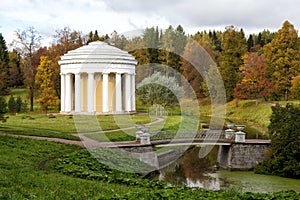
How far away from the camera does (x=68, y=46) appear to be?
56.5 m

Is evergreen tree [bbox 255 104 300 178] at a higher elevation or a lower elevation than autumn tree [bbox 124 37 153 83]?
lower

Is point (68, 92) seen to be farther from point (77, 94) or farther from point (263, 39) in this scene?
point (263, 39)

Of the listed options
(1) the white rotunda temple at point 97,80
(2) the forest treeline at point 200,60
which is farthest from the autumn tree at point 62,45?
(1) the white rotunda temple at point 97,80

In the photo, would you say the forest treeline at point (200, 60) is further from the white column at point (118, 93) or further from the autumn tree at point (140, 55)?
the white column at point (118, 93)

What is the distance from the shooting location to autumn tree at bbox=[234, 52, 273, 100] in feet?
152

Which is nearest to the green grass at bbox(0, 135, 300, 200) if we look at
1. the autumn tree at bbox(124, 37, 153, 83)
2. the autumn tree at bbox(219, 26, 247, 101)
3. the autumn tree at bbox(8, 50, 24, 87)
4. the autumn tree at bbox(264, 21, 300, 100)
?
the autumn tree at bbox(264, 21, 300, 100)

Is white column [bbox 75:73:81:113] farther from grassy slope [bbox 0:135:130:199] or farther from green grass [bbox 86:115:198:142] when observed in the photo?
grassy slope [bbox 0:135:130:199]

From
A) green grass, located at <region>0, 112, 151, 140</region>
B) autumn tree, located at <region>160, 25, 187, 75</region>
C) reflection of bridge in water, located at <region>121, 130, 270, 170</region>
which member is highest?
autumn tree, located at <region>160, 25, 187, 75</region>

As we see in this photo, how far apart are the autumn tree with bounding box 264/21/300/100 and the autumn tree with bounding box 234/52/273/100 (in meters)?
1.01

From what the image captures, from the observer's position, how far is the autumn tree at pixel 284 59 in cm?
4603

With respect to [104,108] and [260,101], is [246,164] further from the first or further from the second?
[260,101]

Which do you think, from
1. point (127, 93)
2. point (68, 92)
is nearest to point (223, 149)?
point (127, 93)

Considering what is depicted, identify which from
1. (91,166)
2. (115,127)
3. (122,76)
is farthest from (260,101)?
(91,166)

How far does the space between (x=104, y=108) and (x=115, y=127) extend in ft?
33.5
